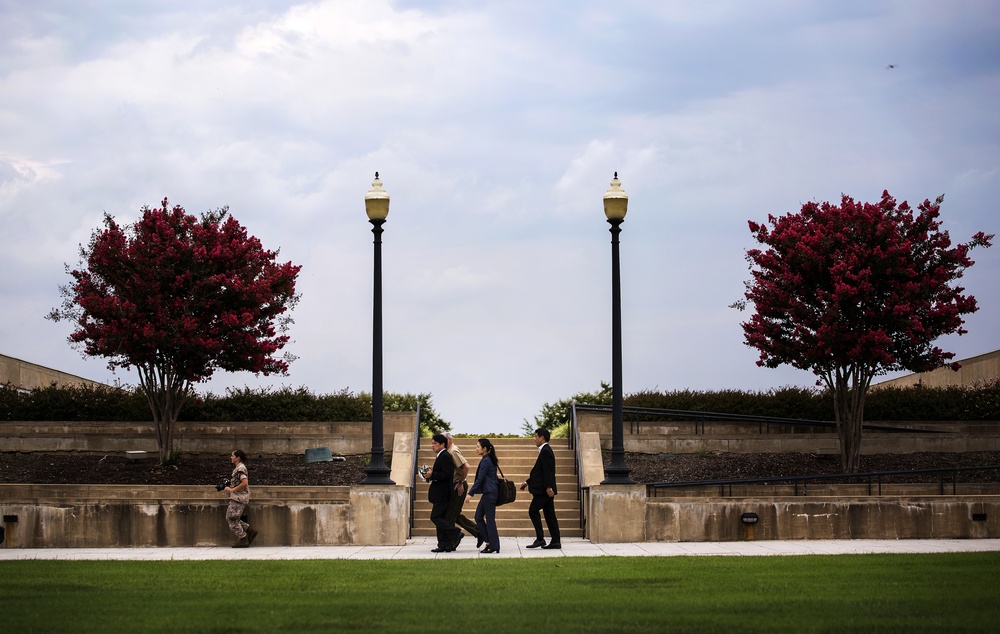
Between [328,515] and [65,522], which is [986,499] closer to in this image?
[328,515]

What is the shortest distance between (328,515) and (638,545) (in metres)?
4.91

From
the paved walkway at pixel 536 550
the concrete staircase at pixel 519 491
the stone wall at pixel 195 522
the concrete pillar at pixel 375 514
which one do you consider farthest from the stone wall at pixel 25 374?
the concrete pillar at pixel 375 514

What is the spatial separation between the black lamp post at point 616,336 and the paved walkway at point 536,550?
4.01 feet

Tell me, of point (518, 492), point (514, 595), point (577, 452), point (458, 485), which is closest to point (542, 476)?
point (458, 485)

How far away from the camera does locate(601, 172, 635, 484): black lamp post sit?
19297mm

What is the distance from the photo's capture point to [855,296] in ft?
81.8

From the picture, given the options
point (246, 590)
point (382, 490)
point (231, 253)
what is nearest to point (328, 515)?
point (382, 490)

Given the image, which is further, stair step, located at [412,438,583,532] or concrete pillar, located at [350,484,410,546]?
stair step, located at [412,438,583,532]

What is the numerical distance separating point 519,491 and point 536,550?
5.71 meters

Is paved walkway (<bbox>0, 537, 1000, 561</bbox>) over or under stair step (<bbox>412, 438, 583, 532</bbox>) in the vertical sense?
under

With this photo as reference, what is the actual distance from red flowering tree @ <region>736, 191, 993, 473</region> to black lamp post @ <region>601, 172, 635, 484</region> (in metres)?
6.88

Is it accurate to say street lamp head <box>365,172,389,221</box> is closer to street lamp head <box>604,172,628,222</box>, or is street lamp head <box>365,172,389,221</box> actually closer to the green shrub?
street lamp head <box>604,172,628,222</box>

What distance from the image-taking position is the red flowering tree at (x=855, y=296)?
2488 centimetres

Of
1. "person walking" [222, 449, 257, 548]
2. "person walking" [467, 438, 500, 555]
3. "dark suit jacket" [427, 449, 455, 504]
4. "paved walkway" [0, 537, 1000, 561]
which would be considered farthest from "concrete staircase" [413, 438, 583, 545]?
"person walking" [222, 449, 257, 548]
